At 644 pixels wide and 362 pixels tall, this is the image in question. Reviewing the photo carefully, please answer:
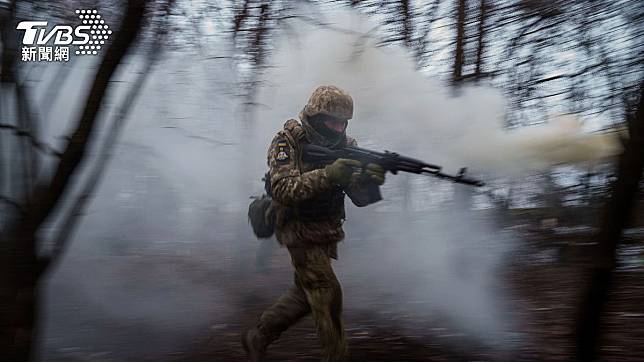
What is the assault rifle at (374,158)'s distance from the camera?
3.51 m

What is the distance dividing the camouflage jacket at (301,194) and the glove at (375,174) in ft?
0.26

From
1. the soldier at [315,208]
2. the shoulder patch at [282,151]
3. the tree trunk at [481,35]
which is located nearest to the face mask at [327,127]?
the soldier at [315,208]

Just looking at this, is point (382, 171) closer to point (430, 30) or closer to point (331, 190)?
point (331, 190)

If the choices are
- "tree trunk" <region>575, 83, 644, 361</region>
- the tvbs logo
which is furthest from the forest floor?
the tvbs logo

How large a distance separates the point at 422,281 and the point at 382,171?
2701 mm

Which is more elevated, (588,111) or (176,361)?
(588,111)

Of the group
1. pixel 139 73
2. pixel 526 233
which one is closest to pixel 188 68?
pixel 139 73

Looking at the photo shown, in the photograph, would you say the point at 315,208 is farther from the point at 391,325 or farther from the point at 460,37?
the point at 391,325

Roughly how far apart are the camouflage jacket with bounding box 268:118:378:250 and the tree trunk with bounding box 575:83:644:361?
118cm

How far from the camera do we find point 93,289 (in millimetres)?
6027

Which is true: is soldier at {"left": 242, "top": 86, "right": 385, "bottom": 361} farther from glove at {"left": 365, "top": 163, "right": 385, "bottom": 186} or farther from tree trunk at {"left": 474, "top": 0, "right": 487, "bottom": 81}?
tree trunk at {"left": 474, "top": 0, "right": 487, "bottom": 81}

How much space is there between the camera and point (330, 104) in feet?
11.8

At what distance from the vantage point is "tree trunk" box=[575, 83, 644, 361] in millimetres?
2680

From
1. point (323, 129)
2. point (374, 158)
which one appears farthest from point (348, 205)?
point (374, 158)
